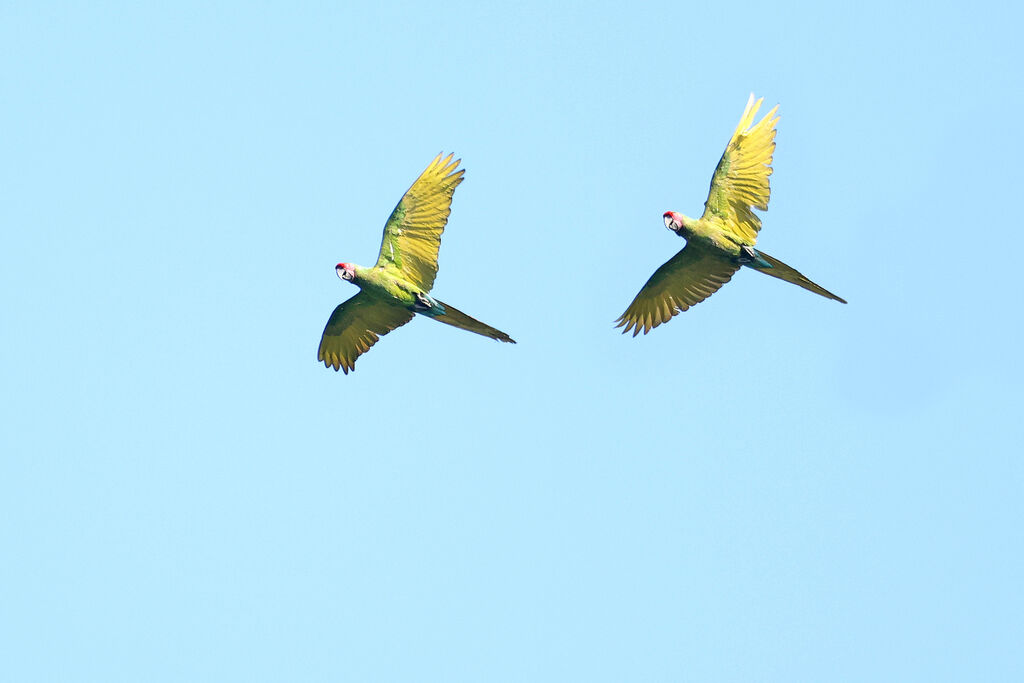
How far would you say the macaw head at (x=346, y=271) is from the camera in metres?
35.4

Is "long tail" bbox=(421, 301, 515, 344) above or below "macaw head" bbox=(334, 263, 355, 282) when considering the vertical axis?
below

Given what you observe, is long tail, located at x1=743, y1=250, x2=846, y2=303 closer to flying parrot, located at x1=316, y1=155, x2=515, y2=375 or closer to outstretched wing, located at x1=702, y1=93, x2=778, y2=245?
outstretched wing, located at x1=702, y1=93, x2=778, y2=245

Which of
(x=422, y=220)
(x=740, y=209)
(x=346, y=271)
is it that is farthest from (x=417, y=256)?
(x=740, y=209)

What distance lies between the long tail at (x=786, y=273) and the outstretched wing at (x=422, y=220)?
6536 mm

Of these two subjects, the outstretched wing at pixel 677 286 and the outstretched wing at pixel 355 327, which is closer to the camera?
the outstretched wing at pixel 355 327

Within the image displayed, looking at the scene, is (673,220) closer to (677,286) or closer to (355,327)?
(677,286)

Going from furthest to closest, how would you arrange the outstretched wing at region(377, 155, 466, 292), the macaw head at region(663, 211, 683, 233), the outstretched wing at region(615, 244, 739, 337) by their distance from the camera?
the outstretched wing at region(615, 244, 739, 337) → the macaw head at region(663, 211, 683, 233) → the outstretched wing at region(377, 155, 466, 292)

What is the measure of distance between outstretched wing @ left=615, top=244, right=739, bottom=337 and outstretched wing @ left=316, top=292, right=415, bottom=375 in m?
5.30

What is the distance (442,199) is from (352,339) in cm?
376

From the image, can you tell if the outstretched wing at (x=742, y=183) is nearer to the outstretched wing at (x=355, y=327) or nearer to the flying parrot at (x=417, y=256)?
the flying parrot at (x=417, y=256)

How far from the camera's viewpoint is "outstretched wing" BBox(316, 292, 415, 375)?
36.2m

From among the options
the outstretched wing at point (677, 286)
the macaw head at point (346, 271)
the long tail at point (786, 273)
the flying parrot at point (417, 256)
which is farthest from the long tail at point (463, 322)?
the long tail at point (786, 273)

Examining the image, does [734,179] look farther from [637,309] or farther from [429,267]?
[429,267]

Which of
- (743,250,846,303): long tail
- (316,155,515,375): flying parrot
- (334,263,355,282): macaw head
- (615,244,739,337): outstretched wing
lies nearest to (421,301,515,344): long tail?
(316,155,515,375): flying parrot
